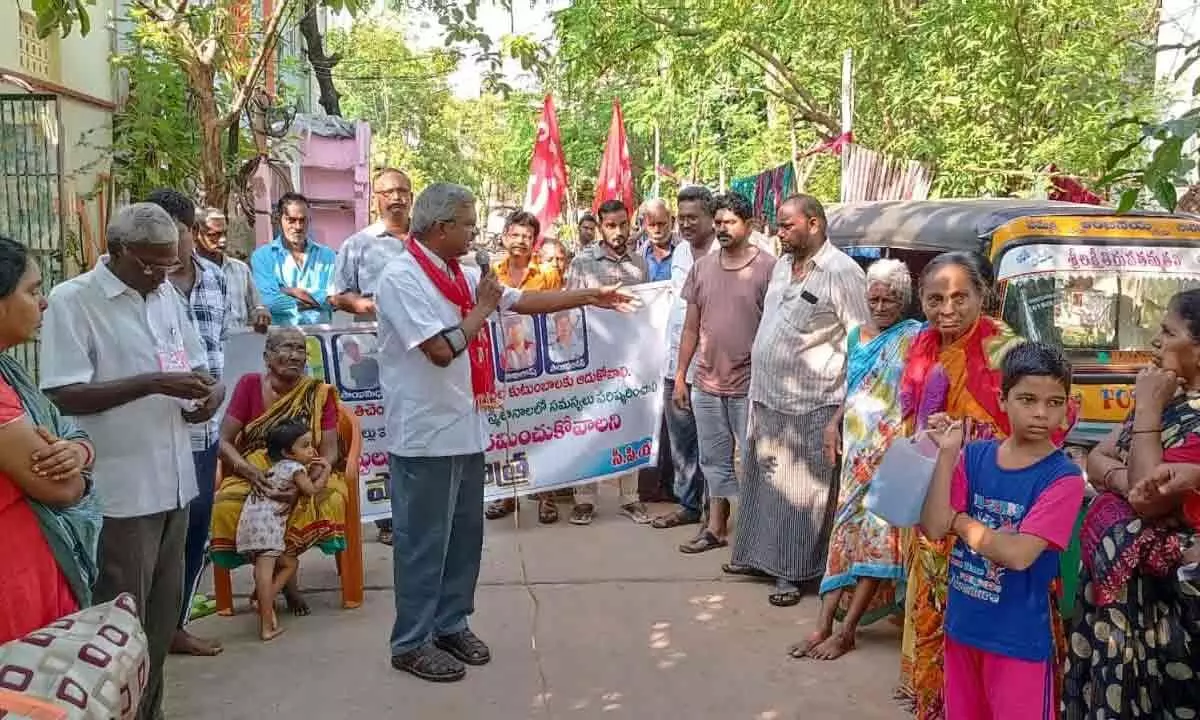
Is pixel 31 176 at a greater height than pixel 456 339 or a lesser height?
greater

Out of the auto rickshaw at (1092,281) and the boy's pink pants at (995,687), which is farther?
the auto rickshaw at (1092,281)

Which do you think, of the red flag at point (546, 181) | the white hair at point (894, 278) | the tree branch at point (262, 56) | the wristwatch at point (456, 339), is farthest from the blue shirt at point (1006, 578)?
the red flag at point (546, 181)

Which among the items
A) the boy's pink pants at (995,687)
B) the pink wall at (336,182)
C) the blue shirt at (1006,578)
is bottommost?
the boy's pink pants at (995,687)

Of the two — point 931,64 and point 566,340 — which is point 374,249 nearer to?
point 566,340

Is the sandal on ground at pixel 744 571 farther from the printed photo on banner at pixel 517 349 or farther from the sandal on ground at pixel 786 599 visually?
the printed photo on banner at pixel 517 349

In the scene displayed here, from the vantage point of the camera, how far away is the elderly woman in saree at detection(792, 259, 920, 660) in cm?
421

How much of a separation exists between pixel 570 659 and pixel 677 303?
2.85 m

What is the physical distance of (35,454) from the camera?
7.63ft

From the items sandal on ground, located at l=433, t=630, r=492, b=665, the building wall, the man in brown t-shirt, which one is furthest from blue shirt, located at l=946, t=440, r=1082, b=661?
the building wall

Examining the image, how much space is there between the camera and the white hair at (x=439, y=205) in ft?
13.4

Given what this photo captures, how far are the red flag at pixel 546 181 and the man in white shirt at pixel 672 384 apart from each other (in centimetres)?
342

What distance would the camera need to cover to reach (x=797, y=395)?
16.8ft

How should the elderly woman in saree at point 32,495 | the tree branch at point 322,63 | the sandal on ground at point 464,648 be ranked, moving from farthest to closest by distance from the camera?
the tree branch at point 322,63 < the sandal on ground at point 464,648 < the elderly woman in saree at point 32,495

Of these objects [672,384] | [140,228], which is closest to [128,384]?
[140,228]
